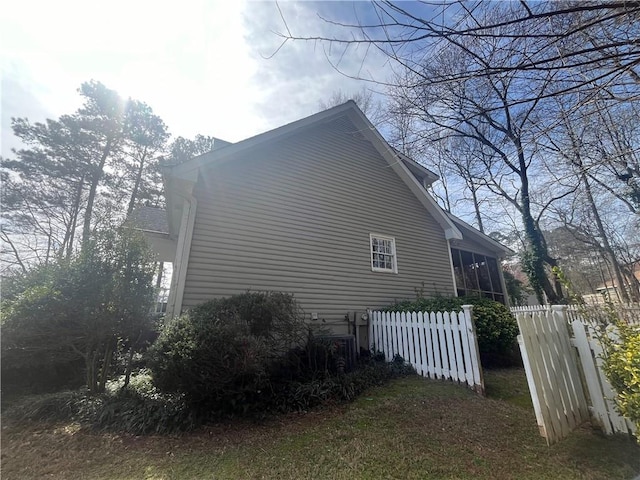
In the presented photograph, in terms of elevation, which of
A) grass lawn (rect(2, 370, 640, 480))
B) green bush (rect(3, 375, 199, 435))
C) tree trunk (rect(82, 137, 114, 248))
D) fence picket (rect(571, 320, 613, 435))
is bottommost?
grass lawn (rect(2, 370, 640, 480))

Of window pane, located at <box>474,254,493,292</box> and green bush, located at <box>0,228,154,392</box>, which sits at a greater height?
window pane, located at <box>474,254,493,292</box>

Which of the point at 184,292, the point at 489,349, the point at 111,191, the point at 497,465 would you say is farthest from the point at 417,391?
the point at 111,191

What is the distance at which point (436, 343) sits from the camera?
5609 mm

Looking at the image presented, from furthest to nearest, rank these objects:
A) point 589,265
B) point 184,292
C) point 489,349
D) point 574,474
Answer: point 589,265
point 489,349
point 184,292
point 574,474

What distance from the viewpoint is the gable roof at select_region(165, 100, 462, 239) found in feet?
19.6

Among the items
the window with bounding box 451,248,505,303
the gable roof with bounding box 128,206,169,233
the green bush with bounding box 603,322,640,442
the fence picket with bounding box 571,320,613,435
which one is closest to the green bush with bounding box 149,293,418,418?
the fence picket with bounding box 571,320,613,435

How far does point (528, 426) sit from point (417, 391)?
1.59 m

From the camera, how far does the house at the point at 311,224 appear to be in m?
6.21

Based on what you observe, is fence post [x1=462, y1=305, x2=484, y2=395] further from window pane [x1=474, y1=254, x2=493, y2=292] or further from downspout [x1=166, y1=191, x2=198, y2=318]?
window pane [x1=474, y1=254, x2=493, y2=292]

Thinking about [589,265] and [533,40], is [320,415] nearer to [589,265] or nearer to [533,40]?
[533,40]

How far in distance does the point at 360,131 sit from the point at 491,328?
6297mm

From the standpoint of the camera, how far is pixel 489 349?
669 centimetres

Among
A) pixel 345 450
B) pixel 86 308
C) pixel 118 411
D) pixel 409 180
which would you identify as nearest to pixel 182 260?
pixel 86 308

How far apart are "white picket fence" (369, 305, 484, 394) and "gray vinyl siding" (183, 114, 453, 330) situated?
1452 mm
